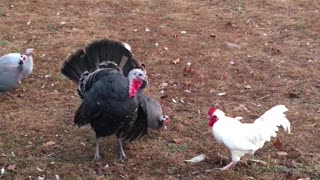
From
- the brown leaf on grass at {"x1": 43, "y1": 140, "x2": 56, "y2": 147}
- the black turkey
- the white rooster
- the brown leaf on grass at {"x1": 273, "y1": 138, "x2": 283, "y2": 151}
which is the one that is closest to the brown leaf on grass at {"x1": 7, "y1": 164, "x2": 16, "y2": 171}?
the brown leaf on grass at {"x1": 43, "y1": 140, "x2": 56, "y2": 147}

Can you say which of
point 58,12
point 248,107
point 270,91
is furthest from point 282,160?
point 58,12

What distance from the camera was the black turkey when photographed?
4719 mm

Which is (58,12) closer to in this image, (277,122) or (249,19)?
(249,19)

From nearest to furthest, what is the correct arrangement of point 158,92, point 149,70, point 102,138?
point 102,138
point 158,92
point 149,70

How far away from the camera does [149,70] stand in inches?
276

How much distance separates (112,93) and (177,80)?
2139mm

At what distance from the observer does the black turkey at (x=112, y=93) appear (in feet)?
15.5

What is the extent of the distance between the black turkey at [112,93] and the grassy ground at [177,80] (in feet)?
0.92

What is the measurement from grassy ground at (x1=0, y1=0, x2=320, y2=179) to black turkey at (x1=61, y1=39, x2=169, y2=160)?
280 millimetres

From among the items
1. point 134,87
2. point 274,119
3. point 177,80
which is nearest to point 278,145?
point 274,119

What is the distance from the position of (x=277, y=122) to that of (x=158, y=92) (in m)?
1.93

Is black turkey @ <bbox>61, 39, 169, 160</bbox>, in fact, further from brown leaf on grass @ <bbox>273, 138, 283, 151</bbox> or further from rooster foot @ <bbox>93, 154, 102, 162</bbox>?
brown leaf on grass @ <bbox>273, 138, 283, 151</bbox>

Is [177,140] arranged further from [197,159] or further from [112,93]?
[112,93]

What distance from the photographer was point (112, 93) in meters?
4.70
